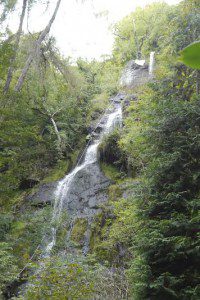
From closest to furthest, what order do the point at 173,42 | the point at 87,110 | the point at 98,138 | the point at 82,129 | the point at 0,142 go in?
1. the point at 173,42
2. the point at 0,142
3. the point at 98,138
4. the point at 82,129
5. the point at 87,110

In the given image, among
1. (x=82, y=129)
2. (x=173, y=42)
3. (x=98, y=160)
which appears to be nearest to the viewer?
(x=173, y=42)

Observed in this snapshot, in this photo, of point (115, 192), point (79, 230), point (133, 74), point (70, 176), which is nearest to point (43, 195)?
point (70, 176)

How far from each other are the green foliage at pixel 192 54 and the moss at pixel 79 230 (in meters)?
10.1

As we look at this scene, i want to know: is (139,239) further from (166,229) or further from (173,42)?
(173,42)

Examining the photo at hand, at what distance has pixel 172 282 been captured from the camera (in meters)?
4.50

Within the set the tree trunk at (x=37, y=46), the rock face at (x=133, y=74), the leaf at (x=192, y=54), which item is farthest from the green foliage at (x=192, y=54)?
the rock face at (x=133, y=74)

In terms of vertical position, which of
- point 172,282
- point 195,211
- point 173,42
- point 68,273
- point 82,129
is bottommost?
point 172,282

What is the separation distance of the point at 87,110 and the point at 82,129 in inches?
78.0

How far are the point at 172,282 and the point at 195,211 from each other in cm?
125

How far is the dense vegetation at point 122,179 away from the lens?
4.96m

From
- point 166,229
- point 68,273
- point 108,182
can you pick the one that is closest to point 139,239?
point 166,229

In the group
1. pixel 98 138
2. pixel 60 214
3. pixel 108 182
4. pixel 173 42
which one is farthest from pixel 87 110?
pixel 173 42

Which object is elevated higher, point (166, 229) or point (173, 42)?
point (173, 42)

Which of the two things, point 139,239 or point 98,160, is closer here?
point 139,239
